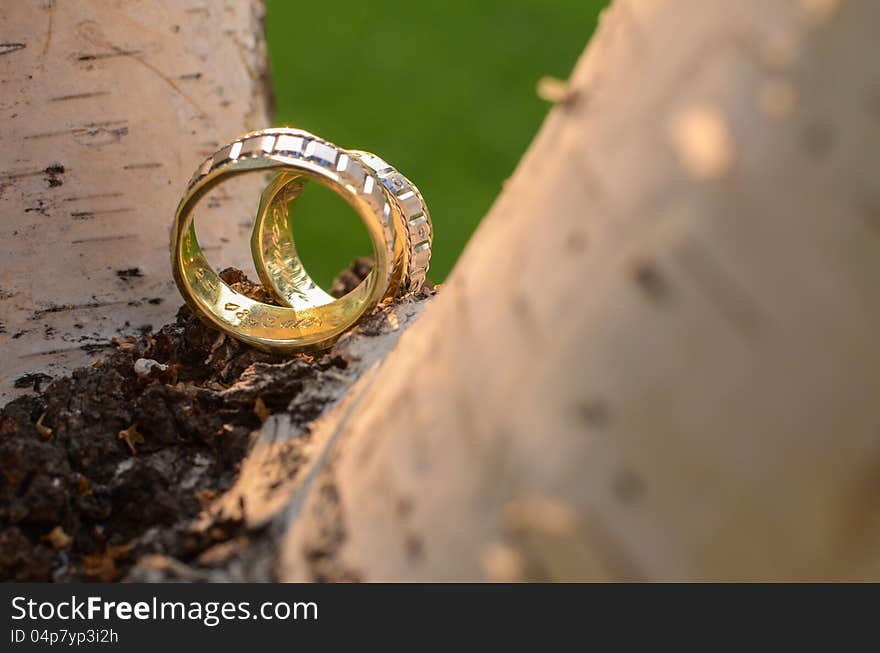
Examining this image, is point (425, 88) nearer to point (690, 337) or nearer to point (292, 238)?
point (292, 238)

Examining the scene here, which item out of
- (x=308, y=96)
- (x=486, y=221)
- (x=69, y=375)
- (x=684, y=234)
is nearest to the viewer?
(x=684, y=234)

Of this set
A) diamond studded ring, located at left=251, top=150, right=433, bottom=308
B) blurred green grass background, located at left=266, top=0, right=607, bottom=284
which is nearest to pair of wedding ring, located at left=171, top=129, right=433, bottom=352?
diamond studded ring, located at left=251, top=150, right=433, bottom=308

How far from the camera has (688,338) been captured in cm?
38

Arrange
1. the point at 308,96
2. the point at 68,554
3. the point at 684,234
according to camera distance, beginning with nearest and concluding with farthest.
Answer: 1. the point at 684,234
2. the point at 68,554
3. the point at 308,96

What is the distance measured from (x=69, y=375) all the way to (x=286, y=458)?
0.33 m

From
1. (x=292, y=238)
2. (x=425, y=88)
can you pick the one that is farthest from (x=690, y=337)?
(x=425, y=88)

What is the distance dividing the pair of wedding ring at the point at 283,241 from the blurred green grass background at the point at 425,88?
1.38 metres

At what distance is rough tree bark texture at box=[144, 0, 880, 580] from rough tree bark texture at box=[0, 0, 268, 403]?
523 mm

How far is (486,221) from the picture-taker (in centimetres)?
52

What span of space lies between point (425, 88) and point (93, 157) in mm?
1835

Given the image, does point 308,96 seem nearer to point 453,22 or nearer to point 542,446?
point 453,22

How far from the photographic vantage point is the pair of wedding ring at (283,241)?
0.76m

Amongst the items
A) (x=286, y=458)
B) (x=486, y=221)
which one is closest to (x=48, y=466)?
(x=286, y=458)

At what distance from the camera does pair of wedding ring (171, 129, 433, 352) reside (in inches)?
30.0
